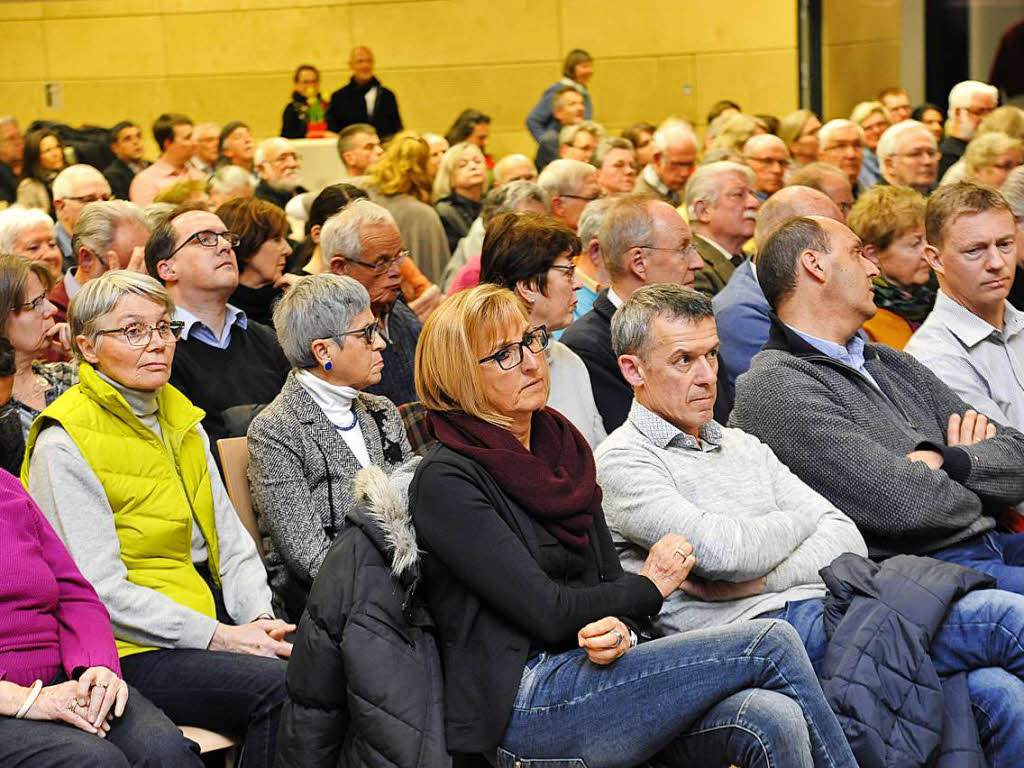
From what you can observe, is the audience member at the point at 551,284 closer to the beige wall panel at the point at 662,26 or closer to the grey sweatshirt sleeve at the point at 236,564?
the grey sweatshirt sleeve at the point at 236,564

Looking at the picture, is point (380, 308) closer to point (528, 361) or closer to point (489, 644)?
point (528, 361)

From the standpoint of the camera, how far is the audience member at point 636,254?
14.3ft

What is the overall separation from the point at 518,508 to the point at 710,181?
333cm

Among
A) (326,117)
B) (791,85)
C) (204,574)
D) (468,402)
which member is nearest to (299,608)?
(204,574)

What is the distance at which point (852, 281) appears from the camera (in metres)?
3.60

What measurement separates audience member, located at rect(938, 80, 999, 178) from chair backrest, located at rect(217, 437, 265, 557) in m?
6.87

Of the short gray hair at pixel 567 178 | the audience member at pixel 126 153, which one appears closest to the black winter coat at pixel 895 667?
the short gray hair at pixel 567 178

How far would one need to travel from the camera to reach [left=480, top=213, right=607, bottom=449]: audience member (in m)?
3.98

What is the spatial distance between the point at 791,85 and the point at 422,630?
12.0 m

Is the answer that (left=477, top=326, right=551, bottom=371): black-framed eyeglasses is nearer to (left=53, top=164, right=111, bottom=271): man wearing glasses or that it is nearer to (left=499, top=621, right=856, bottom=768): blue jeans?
(left=499, top=621, right=856, bottom=768): blue jeans

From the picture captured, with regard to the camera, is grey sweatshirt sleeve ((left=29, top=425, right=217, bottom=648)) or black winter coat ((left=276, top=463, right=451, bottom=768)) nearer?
black winter coat ((left=276, top=463, right=451, bottom=768))

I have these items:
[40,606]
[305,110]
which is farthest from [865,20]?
[40,606]

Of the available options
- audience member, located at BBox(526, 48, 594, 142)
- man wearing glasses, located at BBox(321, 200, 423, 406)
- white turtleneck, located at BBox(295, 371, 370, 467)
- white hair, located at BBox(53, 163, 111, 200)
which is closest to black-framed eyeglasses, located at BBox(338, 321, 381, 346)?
white turtleneck, located at BBox(295, 371, 370, 467)

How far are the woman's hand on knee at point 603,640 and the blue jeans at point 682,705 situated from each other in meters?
0.03
